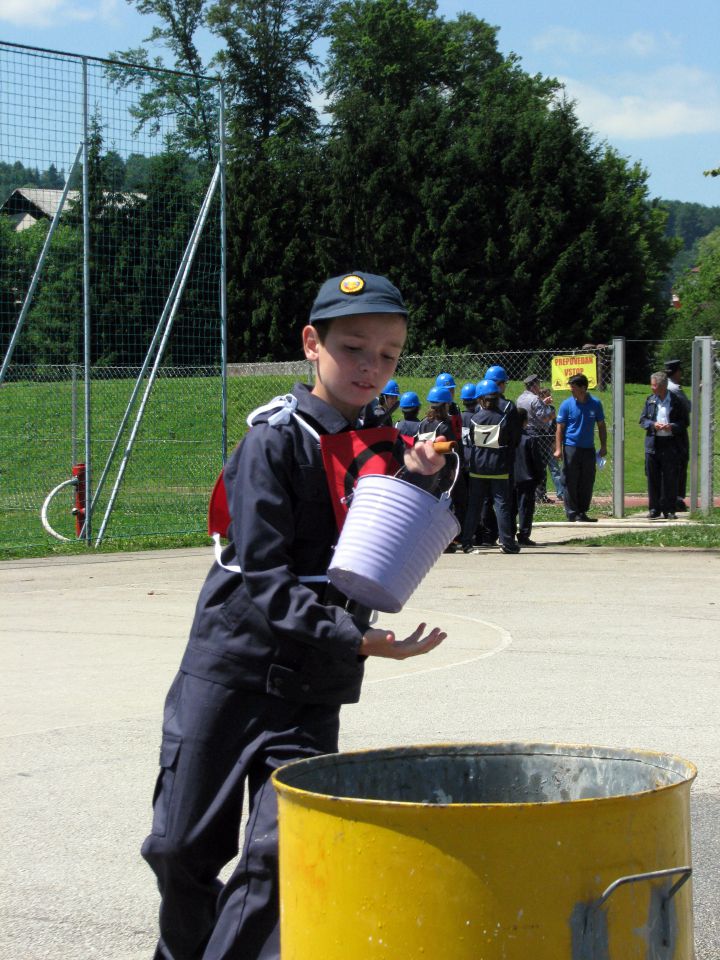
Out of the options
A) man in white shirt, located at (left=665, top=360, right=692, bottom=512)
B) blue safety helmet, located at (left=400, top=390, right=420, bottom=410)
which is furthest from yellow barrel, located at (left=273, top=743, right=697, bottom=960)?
man in white shirt, located at (left=665, top=360, right=692, bottom=512)

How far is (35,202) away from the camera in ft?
48.8

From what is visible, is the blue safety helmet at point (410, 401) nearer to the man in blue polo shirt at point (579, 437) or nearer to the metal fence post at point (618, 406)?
the man in blue polo shirt at point (579, 437)

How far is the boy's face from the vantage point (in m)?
3.00

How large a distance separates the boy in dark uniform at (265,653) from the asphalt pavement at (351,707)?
1131 mm

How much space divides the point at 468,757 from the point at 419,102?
5291 centimetres

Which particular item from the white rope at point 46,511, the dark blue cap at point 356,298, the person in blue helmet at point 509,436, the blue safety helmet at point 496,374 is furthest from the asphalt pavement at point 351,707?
the blue safety helmet at point 496,374

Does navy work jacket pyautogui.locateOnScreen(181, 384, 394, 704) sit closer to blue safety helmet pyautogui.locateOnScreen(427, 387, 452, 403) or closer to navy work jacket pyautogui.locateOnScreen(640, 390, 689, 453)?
blue safety helmet pyautogui.locateOnScreen(427, 387, 452, 403)

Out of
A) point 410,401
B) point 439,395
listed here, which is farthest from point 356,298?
point 410,401

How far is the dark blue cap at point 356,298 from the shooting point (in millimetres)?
2953

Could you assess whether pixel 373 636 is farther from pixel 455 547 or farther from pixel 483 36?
pixel 483 36

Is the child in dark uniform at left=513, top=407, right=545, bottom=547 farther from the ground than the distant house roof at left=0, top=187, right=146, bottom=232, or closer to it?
closer to it

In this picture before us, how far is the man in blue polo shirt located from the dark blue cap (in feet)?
48.4

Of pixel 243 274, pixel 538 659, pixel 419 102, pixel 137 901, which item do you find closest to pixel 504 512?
pixel 538 659

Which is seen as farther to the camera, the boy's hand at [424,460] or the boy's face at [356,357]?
the boy's face at [356,357]
